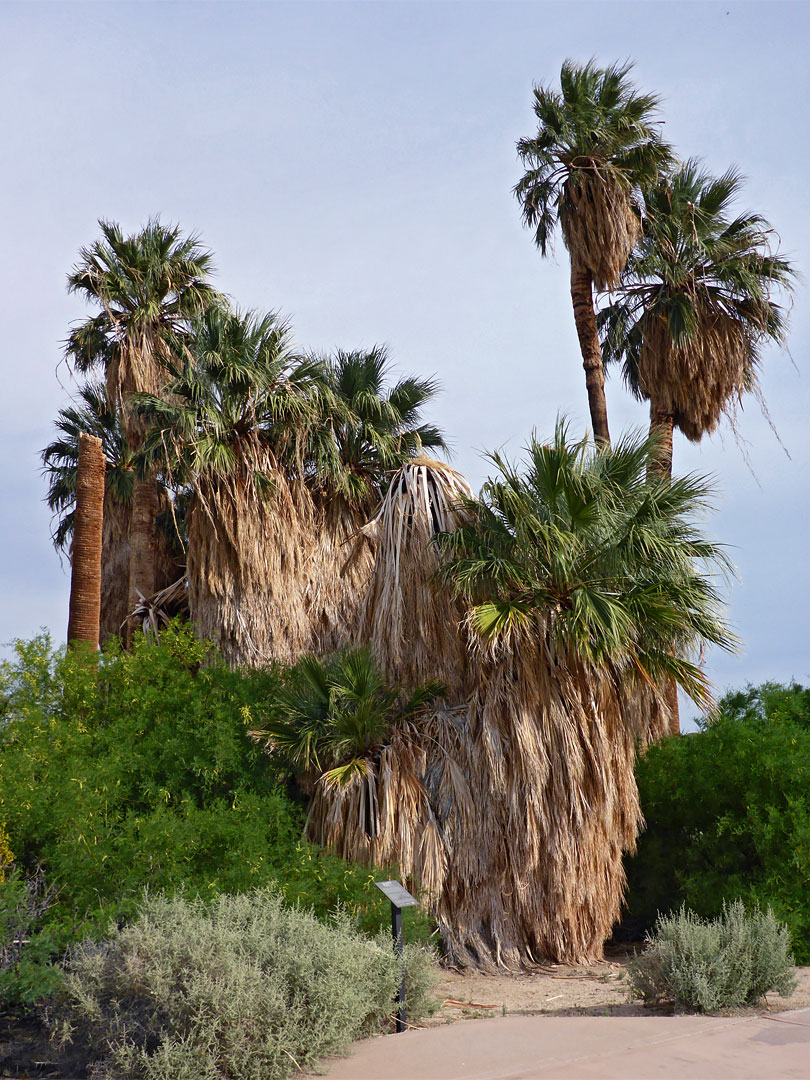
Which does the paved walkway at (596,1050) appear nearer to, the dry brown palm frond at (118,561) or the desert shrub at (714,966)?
the desert shrub at (714,966)

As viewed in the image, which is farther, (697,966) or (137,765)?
(137,765)

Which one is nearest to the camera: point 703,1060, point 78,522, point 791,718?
point 703,1060

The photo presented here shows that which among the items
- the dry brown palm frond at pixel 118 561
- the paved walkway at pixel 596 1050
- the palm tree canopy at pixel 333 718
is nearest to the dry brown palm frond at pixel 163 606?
the dry brown palm frond at pixel 118 561

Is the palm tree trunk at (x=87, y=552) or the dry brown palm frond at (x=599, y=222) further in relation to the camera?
the dry brown palm frond at (x=599, y=222)

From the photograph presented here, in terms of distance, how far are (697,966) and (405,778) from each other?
3915 mm

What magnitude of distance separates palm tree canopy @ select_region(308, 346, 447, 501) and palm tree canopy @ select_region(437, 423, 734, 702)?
4.83 m

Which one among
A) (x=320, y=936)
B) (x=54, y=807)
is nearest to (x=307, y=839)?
(x=54, y=807)

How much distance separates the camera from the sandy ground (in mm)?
7926

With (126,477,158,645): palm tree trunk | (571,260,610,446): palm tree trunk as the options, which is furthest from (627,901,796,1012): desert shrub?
(126,477,158,645): palm tree trunk

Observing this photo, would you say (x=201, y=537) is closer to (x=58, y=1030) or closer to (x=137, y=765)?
(x=137, y=765)

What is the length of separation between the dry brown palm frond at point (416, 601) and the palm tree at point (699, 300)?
7.48 meters

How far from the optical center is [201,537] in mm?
14617

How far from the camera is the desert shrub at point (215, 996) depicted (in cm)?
593

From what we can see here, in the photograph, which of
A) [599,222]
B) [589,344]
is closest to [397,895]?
[589,344]
